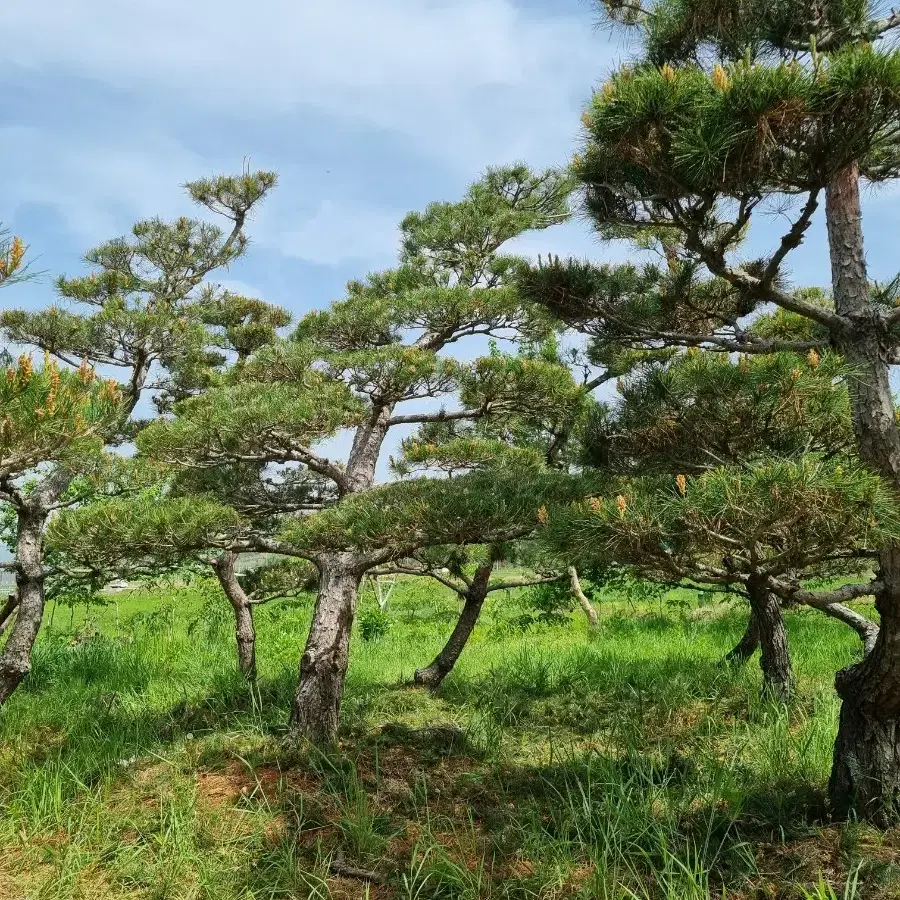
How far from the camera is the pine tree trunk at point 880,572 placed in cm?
258

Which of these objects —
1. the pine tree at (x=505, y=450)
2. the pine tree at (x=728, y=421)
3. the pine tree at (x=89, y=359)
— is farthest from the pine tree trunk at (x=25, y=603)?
the pine tree at (x=728, y=421)

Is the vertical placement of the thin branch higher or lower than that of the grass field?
higher

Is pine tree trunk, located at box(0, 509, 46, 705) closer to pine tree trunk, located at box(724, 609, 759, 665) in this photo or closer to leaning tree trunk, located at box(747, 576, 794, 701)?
leaning tree trunk, located at box(747, 576, 794, 701)

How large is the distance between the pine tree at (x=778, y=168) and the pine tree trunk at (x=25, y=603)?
→ 3.71 metres

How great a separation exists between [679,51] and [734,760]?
324 centimetres

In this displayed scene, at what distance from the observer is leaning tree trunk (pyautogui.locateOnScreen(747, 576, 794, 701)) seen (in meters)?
4.54

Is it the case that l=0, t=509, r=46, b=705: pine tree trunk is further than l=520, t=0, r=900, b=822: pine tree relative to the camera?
Yes

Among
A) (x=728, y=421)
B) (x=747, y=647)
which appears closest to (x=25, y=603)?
(x=728, y=421)

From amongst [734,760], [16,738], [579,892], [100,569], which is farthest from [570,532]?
[16,738]

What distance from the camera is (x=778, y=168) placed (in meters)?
2.27

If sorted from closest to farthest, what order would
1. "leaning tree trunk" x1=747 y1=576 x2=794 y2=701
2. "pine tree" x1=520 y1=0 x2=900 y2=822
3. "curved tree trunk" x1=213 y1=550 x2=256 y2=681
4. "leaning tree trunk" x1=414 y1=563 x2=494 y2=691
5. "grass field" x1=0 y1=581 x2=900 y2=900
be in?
"pine tree" x1=520 y1=0 x2=900 y2=822
"grass field" x1=0 y1=581 x2=900 y2=900
"leaning tree trunk" x1=747 y1=576 x2=794 y2=701
"leaning tree trunk" x1=414 y1=563 x2=494 y2=691
"curved tree trunk" x1=213 y1=550 x2=256 y2=681

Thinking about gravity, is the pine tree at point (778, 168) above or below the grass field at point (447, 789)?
above

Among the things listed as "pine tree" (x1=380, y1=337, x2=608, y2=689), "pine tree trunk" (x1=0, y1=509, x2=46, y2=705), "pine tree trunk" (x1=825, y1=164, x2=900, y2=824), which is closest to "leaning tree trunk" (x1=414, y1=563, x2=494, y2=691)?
"pine tree" (x1=380, y1=337, x2=608, y2=689)

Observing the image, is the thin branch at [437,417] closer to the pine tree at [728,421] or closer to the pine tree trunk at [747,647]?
the pine tree at [728,421]
